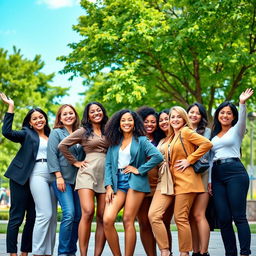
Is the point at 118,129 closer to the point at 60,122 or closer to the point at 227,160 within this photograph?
the point at 60,122

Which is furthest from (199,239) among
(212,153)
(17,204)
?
(17,204)

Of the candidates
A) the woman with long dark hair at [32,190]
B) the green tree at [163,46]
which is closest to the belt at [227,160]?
the woman with long dark hair at [32,190]

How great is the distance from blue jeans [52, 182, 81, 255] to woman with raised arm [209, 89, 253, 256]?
201 centimetres

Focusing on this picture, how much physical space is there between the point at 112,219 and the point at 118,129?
1302 mm

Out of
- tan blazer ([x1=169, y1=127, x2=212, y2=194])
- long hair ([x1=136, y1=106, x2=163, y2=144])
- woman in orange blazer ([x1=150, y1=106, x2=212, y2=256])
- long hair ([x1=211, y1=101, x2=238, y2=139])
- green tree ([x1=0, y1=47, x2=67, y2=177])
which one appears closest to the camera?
woman in orange blazer ([x1=150, y1=106, x2=212, y2=256])

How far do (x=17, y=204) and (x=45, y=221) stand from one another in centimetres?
53

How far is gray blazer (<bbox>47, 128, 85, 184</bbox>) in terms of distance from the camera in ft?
28.0

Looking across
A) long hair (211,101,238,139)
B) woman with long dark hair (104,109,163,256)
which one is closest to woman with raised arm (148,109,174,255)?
woman with long dark hair (104,109,163,256)

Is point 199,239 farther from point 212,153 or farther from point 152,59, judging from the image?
point 152,59

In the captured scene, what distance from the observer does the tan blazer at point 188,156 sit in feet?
27.0

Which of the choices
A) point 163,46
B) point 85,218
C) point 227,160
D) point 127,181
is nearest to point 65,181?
point 85,218

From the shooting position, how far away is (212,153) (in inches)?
340

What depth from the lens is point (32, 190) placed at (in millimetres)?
8531

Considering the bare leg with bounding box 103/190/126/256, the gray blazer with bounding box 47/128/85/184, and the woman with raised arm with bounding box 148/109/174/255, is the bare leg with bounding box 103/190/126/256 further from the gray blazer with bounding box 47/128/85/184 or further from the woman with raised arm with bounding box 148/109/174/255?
the gray blazer with bounding box 47/128/85/184
